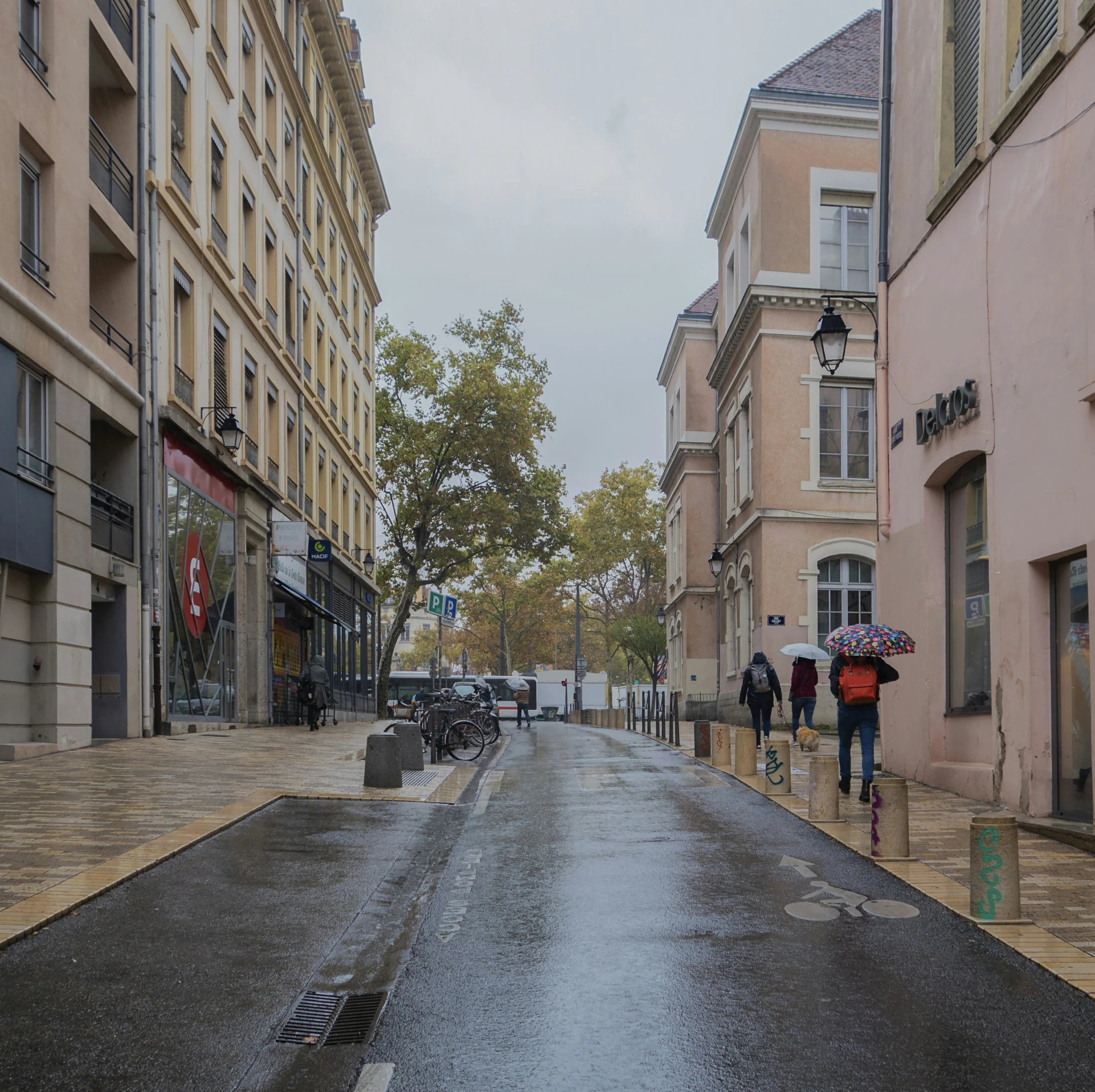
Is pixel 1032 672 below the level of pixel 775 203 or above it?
below

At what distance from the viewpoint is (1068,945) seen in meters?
6.32

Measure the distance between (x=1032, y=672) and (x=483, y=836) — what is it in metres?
5.08

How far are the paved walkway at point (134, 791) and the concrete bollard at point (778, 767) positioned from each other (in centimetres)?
334

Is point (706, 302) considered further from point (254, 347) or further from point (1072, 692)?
point (1072, 692)

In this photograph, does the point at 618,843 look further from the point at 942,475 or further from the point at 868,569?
the point at 868,569

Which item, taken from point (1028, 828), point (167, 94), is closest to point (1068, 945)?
point (1028, 828)

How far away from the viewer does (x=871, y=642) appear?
12.3 metres

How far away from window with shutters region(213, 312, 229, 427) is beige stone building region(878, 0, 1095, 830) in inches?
524

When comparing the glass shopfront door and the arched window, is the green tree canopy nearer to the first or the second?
the arched window

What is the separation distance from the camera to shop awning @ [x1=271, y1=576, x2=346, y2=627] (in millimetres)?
28625

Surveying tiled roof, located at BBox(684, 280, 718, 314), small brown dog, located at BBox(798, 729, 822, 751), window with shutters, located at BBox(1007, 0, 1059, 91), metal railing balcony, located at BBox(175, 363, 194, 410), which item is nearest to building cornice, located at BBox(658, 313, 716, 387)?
tiled roof, located at BBox(684, 280, 718, 314)

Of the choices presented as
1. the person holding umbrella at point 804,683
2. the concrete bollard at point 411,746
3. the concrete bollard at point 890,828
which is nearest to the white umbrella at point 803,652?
the person holding umbrella at point 804,683

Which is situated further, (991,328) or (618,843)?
(991,328)

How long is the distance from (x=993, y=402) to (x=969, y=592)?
92.5 inches
